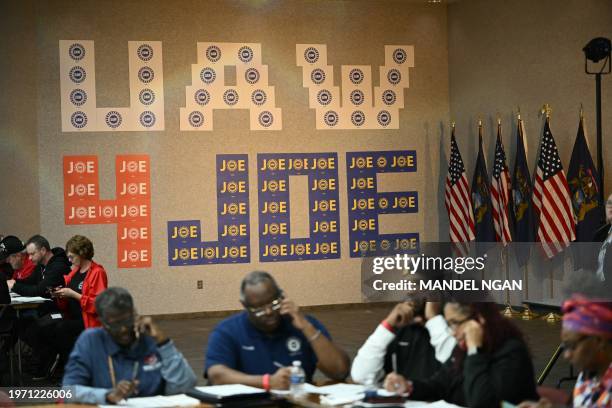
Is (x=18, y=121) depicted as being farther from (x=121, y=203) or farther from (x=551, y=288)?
(x=551, y=288)

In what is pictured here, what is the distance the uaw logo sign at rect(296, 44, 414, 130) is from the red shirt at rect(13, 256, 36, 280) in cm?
479

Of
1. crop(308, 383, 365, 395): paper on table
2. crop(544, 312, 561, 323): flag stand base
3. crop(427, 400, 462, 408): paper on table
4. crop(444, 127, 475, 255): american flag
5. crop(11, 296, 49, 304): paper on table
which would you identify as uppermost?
crop(444, 127, 475, 255): american flag

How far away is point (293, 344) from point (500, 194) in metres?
8.44

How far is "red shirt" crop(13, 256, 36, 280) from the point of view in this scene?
10445mm

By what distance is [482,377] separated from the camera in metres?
3.78

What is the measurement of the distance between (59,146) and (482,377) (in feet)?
32.4

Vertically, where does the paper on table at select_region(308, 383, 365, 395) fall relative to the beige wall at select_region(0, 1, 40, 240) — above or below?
below

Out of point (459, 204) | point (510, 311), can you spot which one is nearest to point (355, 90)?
point (459, 204)

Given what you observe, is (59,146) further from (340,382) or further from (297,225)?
(340,382)

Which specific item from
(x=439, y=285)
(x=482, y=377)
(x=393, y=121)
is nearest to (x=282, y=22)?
(x=393, y=121)

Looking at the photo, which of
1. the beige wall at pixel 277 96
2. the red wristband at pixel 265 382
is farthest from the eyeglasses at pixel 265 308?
the beige wall at pixel 277 96

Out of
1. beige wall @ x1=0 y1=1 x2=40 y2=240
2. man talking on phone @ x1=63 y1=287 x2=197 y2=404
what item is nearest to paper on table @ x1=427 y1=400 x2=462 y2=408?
man talking on phone @ x1=63 y1=287 x2=197 y2=404

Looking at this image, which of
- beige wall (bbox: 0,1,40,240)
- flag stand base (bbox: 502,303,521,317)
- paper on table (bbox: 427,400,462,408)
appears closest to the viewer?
paper on table (bbox: 427,400,462,408)

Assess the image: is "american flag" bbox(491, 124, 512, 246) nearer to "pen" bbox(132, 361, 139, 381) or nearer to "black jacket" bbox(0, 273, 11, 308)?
"black jacket" bbox(0, 273, 11, 308)
